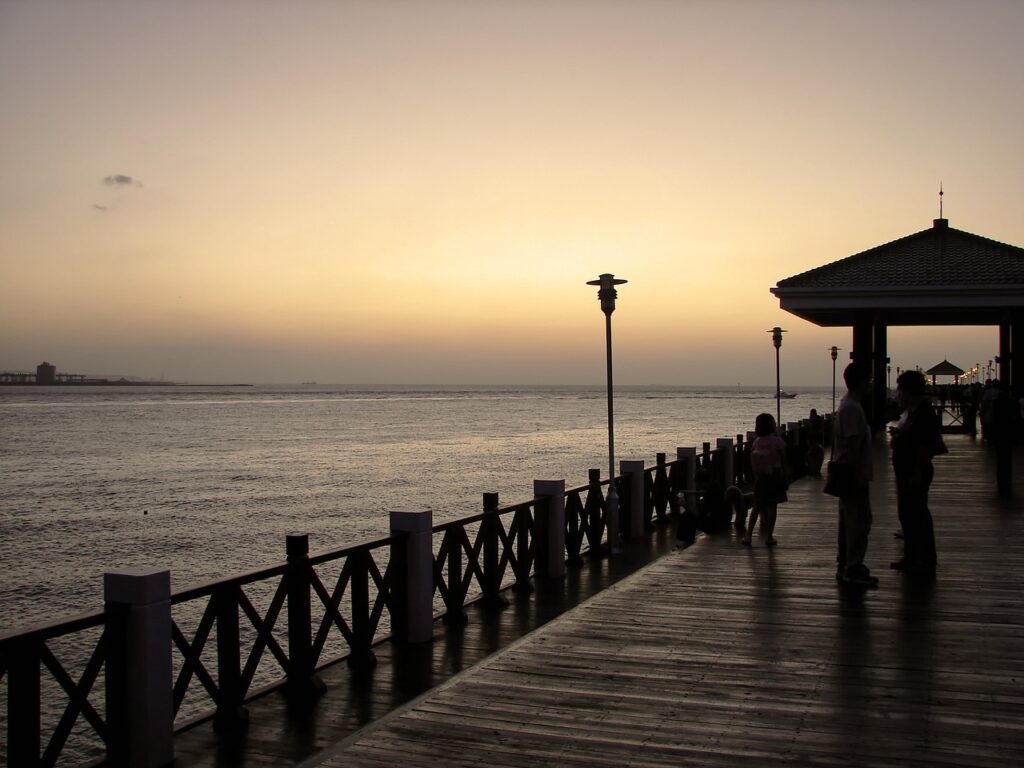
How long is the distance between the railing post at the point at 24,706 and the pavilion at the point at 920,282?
61.4 ft

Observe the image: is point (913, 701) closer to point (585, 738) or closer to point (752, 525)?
point (585, 738)

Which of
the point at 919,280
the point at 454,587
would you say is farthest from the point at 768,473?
the point at 919,280

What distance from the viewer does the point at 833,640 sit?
7176 millimetres

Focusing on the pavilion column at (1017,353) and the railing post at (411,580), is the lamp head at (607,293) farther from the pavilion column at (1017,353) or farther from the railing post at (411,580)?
the pavilion column at (1017,353)

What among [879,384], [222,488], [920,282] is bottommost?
[222,488]

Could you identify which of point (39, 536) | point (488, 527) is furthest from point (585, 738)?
point (39, 536)

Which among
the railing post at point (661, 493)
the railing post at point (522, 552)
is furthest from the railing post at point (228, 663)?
the railing post at point (661, 493)

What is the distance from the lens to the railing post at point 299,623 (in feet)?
20.7

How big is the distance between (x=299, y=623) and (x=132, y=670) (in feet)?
4.91

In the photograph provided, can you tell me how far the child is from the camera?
37.4 feet

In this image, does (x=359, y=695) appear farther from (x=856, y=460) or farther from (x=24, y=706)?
(x=856, y=460)

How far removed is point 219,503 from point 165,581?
2831cm

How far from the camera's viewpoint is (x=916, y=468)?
28.8ft

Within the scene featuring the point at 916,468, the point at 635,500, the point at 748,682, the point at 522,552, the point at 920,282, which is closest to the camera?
the point at 748,682
